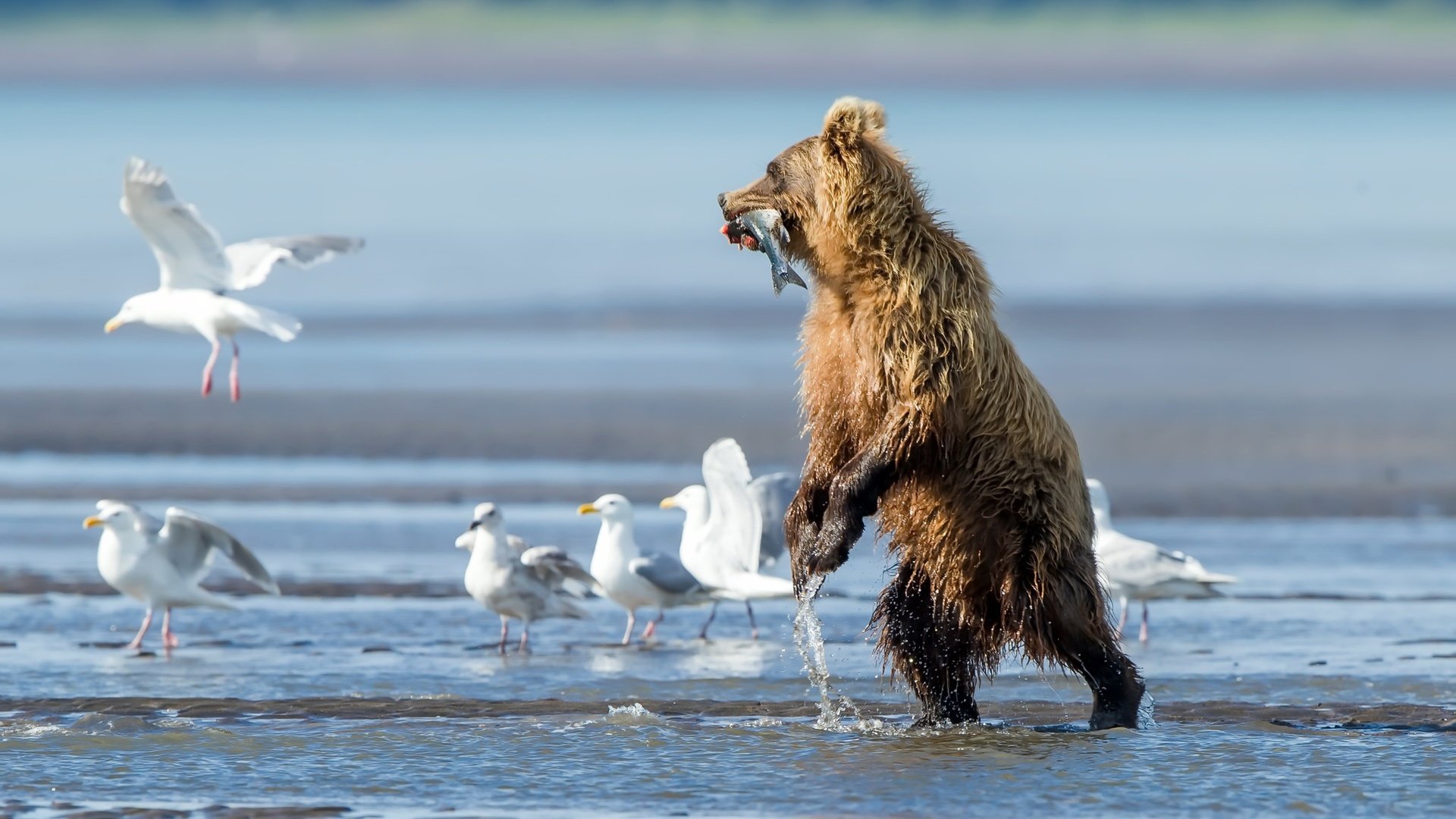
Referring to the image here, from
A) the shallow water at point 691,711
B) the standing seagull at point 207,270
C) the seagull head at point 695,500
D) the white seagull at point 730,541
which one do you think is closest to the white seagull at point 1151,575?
the shallow water at point 691,711

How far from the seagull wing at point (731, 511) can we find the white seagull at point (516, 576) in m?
0.71

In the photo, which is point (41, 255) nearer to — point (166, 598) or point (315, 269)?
point (315, 269)

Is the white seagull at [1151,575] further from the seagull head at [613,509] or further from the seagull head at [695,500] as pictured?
the seagull head at [613,509]

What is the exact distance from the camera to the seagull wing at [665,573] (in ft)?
34.5

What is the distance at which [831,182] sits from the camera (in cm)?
677

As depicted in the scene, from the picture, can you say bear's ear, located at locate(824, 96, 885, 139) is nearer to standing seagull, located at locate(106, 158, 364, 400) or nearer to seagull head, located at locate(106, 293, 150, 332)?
standing seagull, located at locate(106, 158, 364, 400)

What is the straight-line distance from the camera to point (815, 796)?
6.23 m

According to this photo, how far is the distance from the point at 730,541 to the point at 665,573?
42 cm

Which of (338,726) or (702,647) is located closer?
(338,726)

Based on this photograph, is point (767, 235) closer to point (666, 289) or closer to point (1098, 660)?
point (1098, 660)

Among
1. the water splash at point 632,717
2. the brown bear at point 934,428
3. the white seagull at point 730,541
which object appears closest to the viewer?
the brown bear at point 934,428

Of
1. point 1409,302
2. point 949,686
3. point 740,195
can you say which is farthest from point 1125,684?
point 1409,302

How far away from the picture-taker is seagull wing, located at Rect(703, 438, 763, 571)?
420 inches

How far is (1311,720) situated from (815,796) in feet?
6.89
